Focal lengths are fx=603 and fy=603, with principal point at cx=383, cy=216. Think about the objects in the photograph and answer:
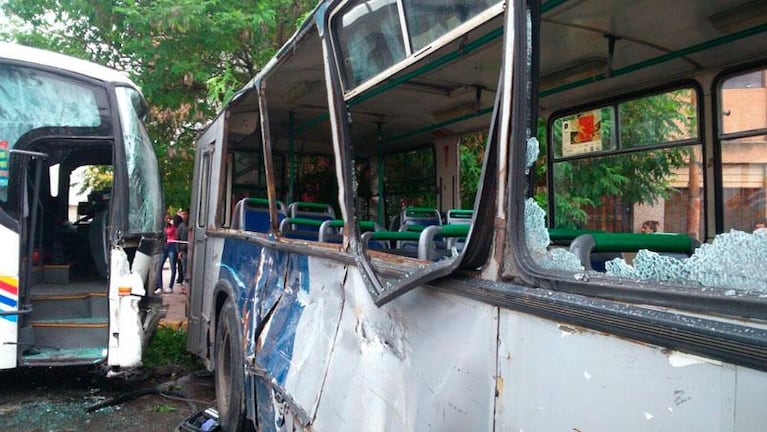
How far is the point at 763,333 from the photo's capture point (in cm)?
104

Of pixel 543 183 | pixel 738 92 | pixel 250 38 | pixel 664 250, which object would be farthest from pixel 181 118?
pixel 664 250

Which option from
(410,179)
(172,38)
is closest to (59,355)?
(410,179)

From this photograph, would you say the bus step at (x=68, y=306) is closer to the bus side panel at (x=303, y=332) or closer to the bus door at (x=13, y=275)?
the bus door at (x=13, y=275)

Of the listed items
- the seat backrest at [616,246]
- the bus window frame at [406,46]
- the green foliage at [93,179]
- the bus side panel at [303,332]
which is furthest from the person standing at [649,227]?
the green foliage at [93,179]

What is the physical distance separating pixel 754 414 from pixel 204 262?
574 cm

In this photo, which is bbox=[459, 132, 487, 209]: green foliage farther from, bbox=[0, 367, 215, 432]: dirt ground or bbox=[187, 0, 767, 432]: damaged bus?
bbox=[0, 367, 215, 432]: dirt ground

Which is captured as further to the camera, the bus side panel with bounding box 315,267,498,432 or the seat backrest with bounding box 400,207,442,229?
Answer: the seat backrest with bounding box 400,207,442,229

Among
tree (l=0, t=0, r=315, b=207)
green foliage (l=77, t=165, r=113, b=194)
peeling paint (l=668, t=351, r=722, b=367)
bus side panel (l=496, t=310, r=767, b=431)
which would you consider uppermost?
tree (l=0, t=0, r=315, b=207)

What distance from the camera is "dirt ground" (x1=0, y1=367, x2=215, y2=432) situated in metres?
5.06

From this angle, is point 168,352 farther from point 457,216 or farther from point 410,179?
point 457,216

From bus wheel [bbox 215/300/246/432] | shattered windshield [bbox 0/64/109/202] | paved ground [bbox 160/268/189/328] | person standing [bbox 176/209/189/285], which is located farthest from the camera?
person standing [bbox 176/209/189/285]

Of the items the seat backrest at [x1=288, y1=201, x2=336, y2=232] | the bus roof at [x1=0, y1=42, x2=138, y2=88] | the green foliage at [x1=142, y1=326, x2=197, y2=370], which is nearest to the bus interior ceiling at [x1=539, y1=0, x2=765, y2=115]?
the seat backrest at [x1=288, y1=201, x2=336, y2=232]

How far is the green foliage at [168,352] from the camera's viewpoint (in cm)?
696

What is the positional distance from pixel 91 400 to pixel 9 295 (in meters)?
1.29
